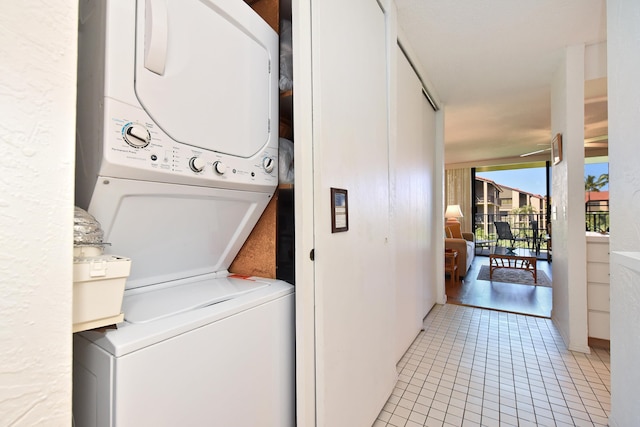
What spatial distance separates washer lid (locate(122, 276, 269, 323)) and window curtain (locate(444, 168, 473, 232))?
25.3 ft

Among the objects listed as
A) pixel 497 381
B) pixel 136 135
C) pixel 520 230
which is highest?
pixel 136 135

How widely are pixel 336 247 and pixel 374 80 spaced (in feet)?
3.30

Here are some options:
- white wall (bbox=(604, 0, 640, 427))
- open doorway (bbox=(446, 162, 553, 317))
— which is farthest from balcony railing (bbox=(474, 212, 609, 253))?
white wall (bbox=(604, 0, 640, 427))

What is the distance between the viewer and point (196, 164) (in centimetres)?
80

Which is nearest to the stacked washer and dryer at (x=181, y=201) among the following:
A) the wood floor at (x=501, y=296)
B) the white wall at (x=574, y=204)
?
the white wall at (x=574, y=204)

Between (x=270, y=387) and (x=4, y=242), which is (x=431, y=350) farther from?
(x=4, y=242)

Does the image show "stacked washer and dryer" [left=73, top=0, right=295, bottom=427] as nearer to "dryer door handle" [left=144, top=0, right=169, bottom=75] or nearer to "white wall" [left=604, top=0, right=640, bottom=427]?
"dryer door handle" [left=144, top=0, right=169, bottom=75]

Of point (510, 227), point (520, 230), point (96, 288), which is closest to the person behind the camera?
point (96, 288)

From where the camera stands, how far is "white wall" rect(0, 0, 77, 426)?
37 centimetres

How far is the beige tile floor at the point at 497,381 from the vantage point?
5.40 feet

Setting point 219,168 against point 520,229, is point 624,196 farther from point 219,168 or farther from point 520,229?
point 520,229

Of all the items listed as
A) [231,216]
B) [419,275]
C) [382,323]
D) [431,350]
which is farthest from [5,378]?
[419,275]

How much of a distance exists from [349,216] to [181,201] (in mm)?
722

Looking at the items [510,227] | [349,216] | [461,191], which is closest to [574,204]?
[349,216]
